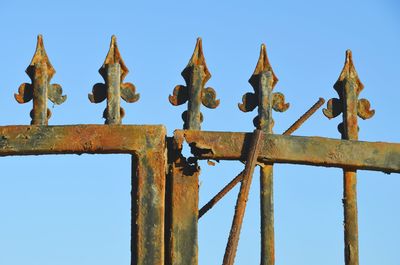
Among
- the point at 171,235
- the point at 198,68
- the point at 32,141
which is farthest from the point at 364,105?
the point at 32,141

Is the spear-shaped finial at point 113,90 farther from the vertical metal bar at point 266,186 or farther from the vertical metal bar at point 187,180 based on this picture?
the vertical metal bar at point 266,186

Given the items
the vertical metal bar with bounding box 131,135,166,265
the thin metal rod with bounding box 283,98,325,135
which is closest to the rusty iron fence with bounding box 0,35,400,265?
the vertical metal bar with bounding box 131,135,166,265

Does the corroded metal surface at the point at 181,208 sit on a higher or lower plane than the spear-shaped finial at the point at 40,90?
lower

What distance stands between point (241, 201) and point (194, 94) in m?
0.73

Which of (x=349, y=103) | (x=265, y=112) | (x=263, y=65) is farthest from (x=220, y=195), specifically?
(x=349, y=103)

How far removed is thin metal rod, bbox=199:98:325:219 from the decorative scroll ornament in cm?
47

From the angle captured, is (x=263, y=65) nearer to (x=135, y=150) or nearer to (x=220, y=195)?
(x=220, y=195)

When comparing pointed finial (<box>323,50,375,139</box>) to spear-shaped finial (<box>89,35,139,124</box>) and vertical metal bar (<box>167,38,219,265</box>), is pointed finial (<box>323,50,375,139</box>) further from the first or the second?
spear-shaped finial (<box>89,35,139,124</box>)

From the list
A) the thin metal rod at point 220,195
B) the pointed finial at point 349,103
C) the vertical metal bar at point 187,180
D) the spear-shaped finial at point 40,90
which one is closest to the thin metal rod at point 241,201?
the vertical metal bar at point 187,180

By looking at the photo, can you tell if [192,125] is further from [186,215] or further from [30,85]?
[30,85]

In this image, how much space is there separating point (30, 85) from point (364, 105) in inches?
84.1

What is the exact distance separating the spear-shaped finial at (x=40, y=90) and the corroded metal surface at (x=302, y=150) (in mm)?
806

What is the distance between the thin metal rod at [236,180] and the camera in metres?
5.02

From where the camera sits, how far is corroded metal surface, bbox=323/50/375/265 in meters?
4.94
